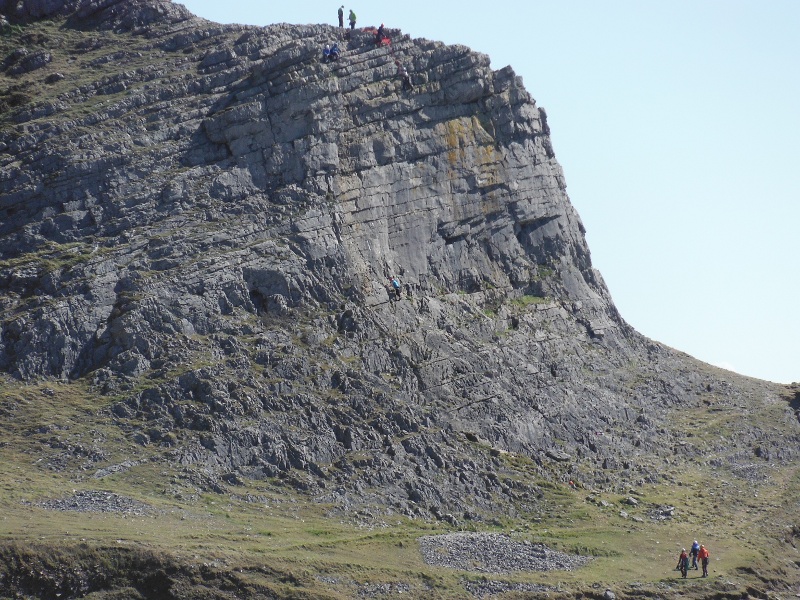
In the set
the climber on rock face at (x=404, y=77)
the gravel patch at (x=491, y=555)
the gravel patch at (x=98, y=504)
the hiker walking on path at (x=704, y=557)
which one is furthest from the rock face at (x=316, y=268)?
the hiker walking on path at (x=704, y=557)

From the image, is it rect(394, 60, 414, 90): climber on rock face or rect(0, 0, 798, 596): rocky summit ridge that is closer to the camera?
rect(0, 0, 798, 596): rocky summit ridge

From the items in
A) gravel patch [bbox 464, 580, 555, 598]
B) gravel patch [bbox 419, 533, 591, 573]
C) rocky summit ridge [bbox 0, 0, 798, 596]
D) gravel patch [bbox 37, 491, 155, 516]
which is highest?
rocky summit ridge [bbox 0, 0, 798, 596]

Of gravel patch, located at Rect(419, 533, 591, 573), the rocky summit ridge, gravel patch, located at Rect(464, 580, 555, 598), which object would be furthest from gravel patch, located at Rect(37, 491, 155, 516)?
gravel patch, located at Rect(464, 580, 555, 598)

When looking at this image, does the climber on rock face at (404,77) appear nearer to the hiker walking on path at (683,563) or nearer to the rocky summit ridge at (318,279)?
the rocky summit ridge at (318,279)

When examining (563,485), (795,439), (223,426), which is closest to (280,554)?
(223,426)

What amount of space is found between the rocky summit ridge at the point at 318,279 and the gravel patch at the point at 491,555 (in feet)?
12.5

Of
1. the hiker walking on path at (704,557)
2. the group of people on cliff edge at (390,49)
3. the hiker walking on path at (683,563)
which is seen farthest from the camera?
the group of people on cliff edge at (390,49)

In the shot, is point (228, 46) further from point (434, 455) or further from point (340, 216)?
point (434, 455)

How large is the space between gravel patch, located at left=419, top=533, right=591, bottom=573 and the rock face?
3.96m

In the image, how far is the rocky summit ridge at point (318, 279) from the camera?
6256cm

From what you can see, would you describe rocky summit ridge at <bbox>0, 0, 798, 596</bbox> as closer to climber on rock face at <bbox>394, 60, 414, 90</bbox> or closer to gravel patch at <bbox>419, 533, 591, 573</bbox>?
climber on rock face at <bbox>394, 60, 414, 90</bbox>

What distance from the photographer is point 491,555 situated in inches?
2192

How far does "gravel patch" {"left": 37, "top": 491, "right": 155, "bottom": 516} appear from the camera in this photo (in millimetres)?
52438

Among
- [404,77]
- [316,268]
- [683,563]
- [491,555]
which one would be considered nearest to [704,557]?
[683,563]
